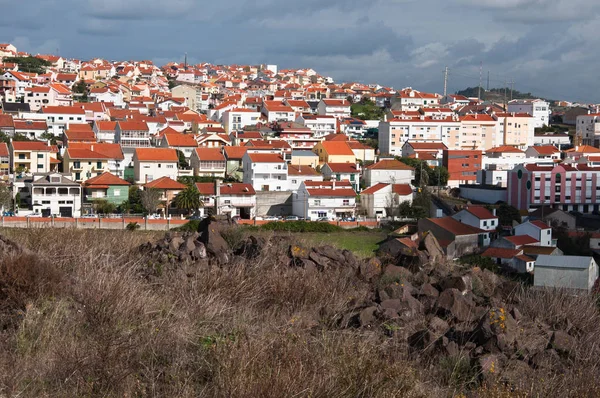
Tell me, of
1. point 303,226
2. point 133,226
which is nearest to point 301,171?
point 303,226

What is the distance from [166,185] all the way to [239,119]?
679 inches

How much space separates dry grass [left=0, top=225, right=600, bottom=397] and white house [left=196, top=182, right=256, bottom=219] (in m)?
17.6

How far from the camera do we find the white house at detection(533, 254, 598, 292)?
36.4 feet

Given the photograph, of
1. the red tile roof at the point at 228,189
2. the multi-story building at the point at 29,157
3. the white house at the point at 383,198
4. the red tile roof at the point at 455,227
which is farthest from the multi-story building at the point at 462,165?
the multi-story building at the point at 29,157

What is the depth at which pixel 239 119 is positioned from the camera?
41.8 m

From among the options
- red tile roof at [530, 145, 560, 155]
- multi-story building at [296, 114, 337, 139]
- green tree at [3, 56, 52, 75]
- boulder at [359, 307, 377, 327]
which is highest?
green tree at [3, 56, 52, 75]

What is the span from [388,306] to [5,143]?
2609cm

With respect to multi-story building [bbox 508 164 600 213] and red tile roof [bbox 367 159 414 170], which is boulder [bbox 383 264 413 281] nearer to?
multi-story building [bbox 508 164 600 213]

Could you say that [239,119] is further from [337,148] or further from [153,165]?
[153,165]

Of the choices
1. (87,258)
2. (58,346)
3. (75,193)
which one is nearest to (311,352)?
(58,346)

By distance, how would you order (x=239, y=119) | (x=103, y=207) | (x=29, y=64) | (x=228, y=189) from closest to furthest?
(x=103, y=207), (x=228, y=189), (x=239, y=119), (x=29, y=64)

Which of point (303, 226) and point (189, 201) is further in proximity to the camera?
point (189, 201)

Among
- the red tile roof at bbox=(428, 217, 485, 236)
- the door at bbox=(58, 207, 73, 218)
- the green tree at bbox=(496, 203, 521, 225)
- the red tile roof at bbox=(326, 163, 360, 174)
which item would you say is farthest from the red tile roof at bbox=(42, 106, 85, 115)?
the red tile roof at bbox=(428, 217, 485, 236)

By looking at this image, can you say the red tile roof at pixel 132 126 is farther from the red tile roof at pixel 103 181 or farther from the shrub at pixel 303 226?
the shrub at pixel 303 226
